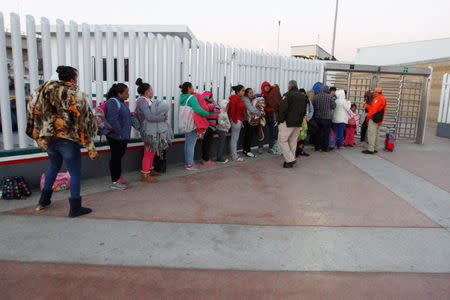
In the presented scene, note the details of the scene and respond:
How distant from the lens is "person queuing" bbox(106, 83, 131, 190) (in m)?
5.46

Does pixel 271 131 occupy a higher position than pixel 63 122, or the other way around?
pixel 63 122

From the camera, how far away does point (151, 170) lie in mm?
6645

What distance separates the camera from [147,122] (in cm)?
620

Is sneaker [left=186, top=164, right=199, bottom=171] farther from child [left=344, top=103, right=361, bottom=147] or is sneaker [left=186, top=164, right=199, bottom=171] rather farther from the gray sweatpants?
child [left=344, top=103, right=361, bottom=147]

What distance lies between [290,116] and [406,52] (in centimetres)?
2270

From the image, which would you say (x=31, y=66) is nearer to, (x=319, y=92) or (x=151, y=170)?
(x=151, y=170)

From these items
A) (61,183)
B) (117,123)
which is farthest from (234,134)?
(61,183)

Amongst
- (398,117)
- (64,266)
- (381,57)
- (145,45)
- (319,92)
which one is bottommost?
(64,266)

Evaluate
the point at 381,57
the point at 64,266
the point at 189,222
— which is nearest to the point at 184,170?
the point at 189,222

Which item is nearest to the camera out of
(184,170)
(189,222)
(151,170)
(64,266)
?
(64,266)

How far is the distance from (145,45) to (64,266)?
470 cm

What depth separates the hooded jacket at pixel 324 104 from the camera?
9.27 m

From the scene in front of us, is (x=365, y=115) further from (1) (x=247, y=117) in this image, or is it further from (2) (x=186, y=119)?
(2) (x=186, y=119)

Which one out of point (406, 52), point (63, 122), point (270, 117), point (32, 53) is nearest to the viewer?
point (63, 122)
